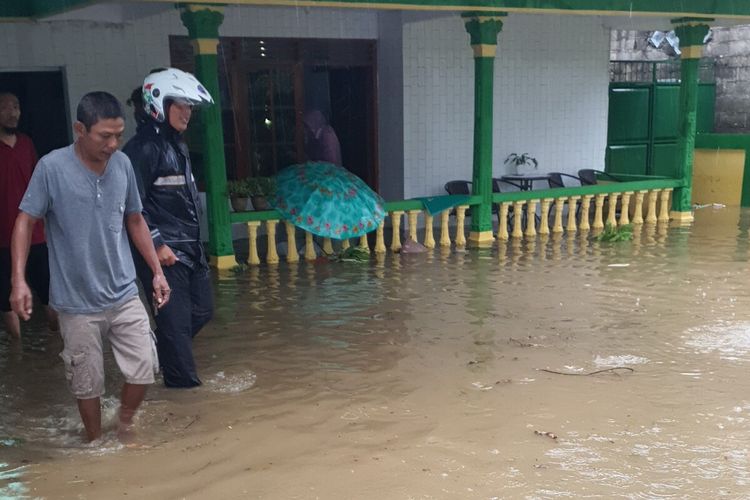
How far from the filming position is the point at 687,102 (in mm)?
10969

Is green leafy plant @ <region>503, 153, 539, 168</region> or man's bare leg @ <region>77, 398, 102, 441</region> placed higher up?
green leafy plant @ <region>503, 153, 539, 168</region>

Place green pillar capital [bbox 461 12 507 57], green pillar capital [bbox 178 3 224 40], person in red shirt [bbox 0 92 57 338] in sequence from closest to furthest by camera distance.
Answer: person in red shirt [bbox 0 92 57 338], green pillar capital [bbox 178 3 224 40], green pillar capital [bbox 461 12 507 57]

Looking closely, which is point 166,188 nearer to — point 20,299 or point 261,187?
point 20,299

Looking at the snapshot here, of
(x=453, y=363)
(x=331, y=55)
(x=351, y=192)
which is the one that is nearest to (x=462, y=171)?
(x=331, y=55)

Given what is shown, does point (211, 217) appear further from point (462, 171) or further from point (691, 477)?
point (691, 477)

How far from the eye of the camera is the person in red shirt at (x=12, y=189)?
5.45 metres

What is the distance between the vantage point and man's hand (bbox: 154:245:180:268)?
435cm

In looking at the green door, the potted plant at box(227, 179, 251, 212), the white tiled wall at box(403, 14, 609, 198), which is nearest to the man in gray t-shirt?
the potted plant at box(227, 179, 251, 212)

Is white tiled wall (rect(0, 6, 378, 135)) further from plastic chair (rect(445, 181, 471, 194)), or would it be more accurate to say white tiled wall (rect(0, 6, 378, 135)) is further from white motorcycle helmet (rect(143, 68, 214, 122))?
white motorcycle helmet (rect(143, 68, 214, 122))

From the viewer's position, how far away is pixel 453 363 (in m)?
5.35

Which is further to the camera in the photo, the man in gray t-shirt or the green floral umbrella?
the green floral umbrella

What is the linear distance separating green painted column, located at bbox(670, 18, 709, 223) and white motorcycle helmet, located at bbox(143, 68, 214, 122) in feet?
27.3

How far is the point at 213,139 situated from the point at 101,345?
4501mm

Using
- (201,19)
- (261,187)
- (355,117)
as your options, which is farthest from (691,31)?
(201,19)
